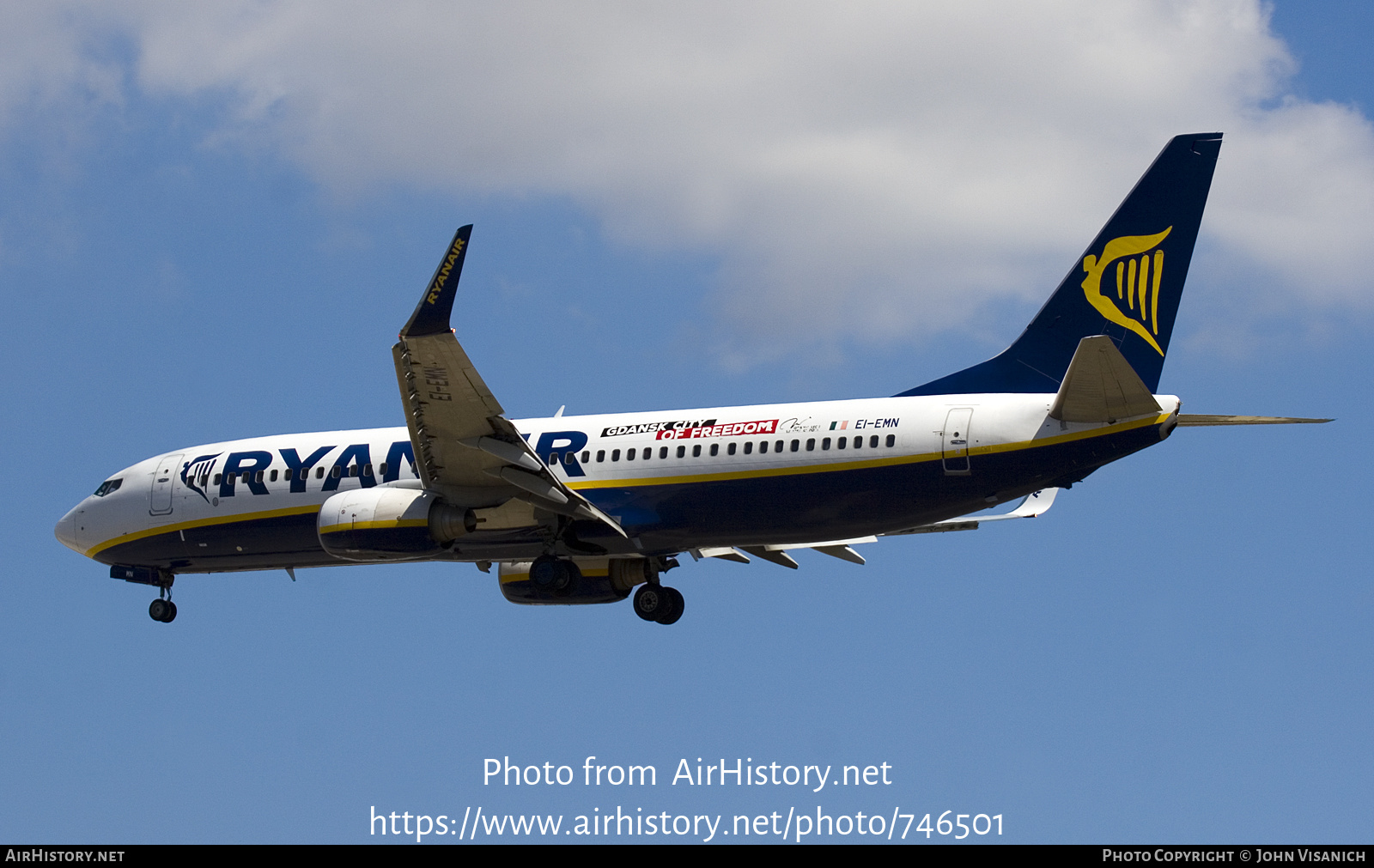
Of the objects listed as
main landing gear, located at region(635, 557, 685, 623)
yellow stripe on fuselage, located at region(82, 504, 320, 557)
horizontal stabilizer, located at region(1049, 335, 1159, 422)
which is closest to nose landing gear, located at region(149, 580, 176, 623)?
yellow stripe on fuselage, located at region(82, 504, 320, 557)

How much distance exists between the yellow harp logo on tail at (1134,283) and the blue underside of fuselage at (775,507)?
3.08 meters

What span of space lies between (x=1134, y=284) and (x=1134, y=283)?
0.08 feet

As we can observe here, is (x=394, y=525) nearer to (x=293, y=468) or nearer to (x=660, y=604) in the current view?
(x=293, y=468)

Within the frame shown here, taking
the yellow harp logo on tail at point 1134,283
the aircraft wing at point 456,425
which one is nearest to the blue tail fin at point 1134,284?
the yellow harp logo on tail at point 1134,283

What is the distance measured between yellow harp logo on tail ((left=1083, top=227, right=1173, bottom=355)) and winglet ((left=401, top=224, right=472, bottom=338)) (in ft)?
38.1

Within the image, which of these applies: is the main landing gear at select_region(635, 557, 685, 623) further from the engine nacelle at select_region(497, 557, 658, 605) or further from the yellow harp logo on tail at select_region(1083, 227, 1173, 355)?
the yellow harp logo on tail at select_region(1083, 227, 1173, 355)

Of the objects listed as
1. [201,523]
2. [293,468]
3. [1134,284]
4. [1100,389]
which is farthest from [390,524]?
[1134,284]

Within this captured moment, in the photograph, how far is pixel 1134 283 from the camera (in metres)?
31.3

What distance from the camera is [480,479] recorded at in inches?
1281

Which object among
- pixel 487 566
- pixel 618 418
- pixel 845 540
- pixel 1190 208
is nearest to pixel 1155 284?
pixel 1190 208
